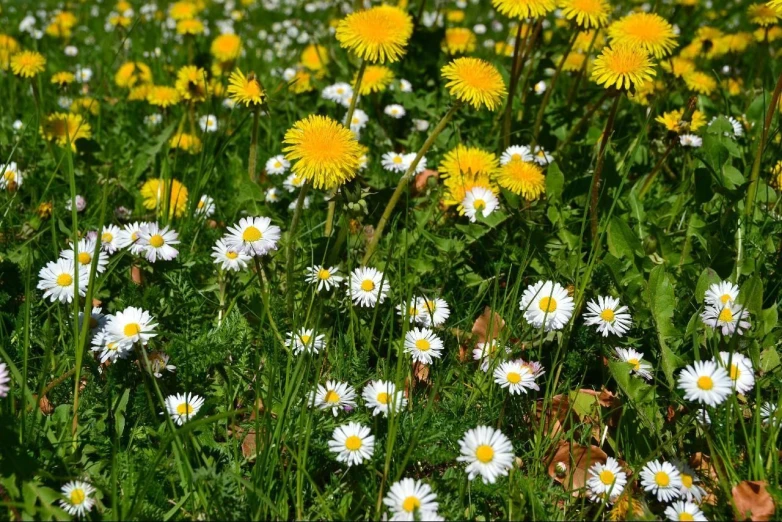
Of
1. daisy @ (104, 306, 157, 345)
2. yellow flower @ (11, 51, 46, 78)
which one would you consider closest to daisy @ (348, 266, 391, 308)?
daisy @ (104, 306, 157, 345)

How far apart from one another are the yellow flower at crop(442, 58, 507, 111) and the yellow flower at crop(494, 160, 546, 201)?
36cm

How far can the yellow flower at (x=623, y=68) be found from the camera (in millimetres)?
1911

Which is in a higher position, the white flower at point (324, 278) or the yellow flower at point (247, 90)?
the yellow flower at point (247, 90)

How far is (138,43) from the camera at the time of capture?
14.0 ft

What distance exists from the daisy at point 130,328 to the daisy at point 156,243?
0.28 metres

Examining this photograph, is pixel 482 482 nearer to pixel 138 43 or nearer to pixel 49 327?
pixel 49 327

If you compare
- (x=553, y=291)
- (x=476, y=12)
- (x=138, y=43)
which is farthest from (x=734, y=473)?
(x=476, y=12)

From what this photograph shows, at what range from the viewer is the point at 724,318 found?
1.77 metres

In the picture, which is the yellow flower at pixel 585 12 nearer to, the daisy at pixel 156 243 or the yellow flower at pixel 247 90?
the yellow flower at pixel 247 90

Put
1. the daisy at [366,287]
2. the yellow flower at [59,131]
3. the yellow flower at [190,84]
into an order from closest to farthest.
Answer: the daisy at [366,287] < the yellow flower at [59,131] < the yellow flower at [190,84]

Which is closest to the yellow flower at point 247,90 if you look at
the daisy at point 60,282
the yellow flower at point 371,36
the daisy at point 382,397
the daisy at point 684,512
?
the yellow flower at point 371,36

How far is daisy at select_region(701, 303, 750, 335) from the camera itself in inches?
69.4

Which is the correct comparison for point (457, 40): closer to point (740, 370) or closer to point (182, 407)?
point (740, 370)

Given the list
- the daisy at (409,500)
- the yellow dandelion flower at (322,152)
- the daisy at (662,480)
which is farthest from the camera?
the yellow dandelion flower at (322,152)
